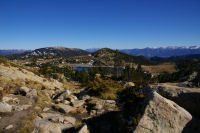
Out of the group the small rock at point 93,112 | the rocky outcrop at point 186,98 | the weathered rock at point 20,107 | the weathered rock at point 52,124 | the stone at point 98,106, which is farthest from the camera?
the stone at point 98,106

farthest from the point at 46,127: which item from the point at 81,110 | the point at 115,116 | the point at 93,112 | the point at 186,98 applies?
the point at 186,98

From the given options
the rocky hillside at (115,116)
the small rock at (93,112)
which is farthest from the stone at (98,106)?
the small rock at (93,112)

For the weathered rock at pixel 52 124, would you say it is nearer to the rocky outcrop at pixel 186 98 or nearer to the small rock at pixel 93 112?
the small rock at pixel 93 112

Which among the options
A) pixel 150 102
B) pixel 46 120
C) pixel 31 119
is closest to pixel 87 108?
→ pixel 46 120

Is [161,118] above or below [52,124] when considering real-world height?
above

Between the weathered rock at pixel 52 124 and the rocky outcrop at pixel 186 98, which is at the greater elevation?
the rocky outcrop at pixel 186 98

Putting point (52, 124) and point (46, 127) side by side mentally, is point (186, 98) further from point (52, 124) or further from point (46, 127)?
point (46, 127)

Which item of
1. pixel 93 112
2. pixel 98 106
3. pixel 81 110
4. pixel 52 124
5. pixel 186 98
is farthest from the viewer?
pixel 98 106

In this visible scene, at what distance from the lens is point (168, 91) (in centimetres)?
1323

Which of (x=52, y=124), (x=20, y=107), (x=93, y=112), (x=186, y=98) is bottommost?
(x=93, y=112)

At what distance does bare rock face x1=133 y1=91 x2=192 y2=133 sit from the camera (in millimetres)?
9258

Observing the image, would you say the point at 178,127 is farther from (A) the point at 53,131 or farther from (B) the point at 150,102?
(A) the point at 53,131

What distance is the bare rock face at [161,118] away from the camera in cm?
926

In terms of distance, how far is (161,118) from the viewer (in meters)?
9.52
